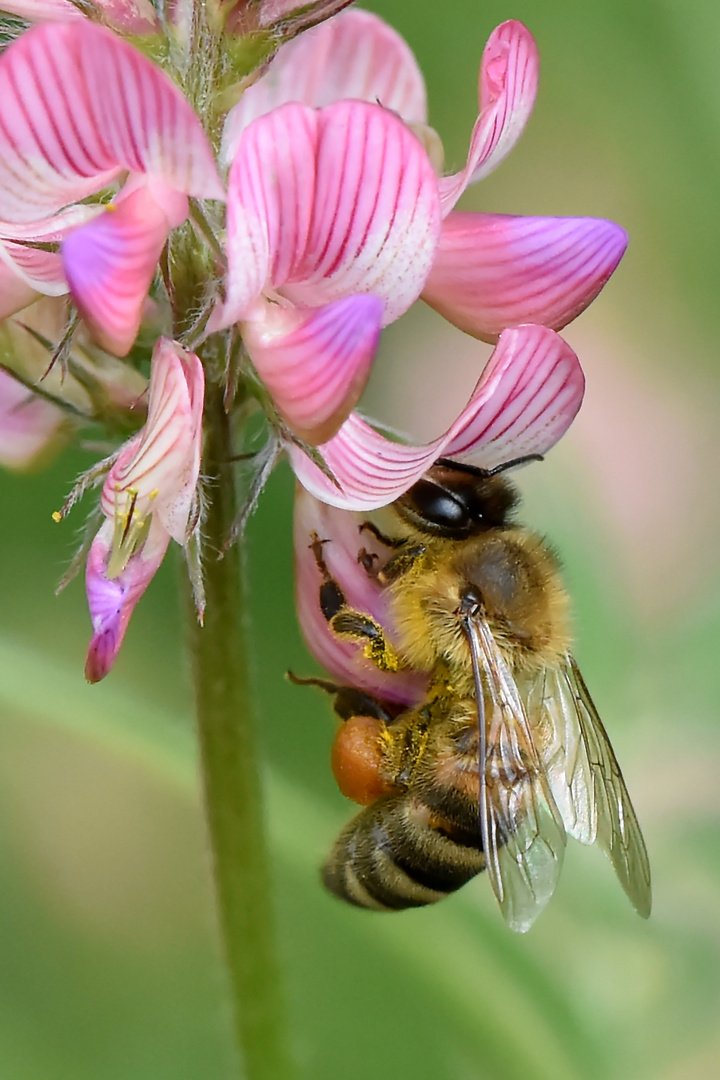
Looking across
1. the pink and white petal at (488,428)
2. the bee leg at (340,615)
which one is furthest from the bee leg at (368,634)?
the pink and white petal at (488,428)

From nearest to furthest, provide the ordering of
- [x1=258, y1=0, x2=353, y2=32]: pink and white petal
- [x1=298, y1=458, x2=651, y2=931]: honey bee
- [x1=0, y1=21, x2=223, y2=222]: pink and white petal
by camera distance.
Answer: [x1=0, y1=21, x2=223, y2=222]: pink and white petal < [x1=258, y1=0, x2=353, y2=32]: pink and white petal < [x1=298, y1=458, x2=651, y2=931]: honey bee

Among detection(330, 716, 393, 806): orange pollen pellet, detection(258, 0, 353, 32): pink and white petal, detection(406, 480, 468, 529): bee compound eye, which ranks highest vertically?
detection(258, 0, 353, 32): pink and white petal

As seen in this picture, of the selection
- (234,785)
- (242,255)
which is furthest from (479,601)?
(242,255)

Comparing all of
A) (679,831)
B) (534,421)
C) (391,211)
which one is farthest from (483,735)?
(679,831)

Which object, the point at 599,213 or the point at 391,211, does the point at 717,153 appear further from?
the point at 391,211

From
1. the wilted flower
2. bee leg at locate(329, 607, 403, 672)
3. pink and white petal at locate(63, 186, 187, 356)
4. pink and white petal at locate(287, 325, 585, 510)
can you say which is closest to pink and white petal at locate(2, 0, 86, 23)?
the wilted flower

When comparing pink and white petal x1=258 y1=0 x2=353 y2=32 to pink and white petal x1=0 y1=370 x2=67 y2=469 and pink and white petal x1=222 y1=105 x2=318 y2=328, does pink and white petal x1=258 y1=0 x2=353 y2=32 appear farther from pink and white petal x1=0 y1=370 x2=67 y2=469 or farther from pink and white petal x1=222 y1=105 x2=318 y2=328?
pink and white petal x1=0 y1=370 x2=67 y2=469

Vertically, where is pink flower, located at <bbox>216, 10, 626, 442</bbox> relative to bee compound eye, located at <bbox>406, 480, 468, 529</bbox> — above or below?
above
